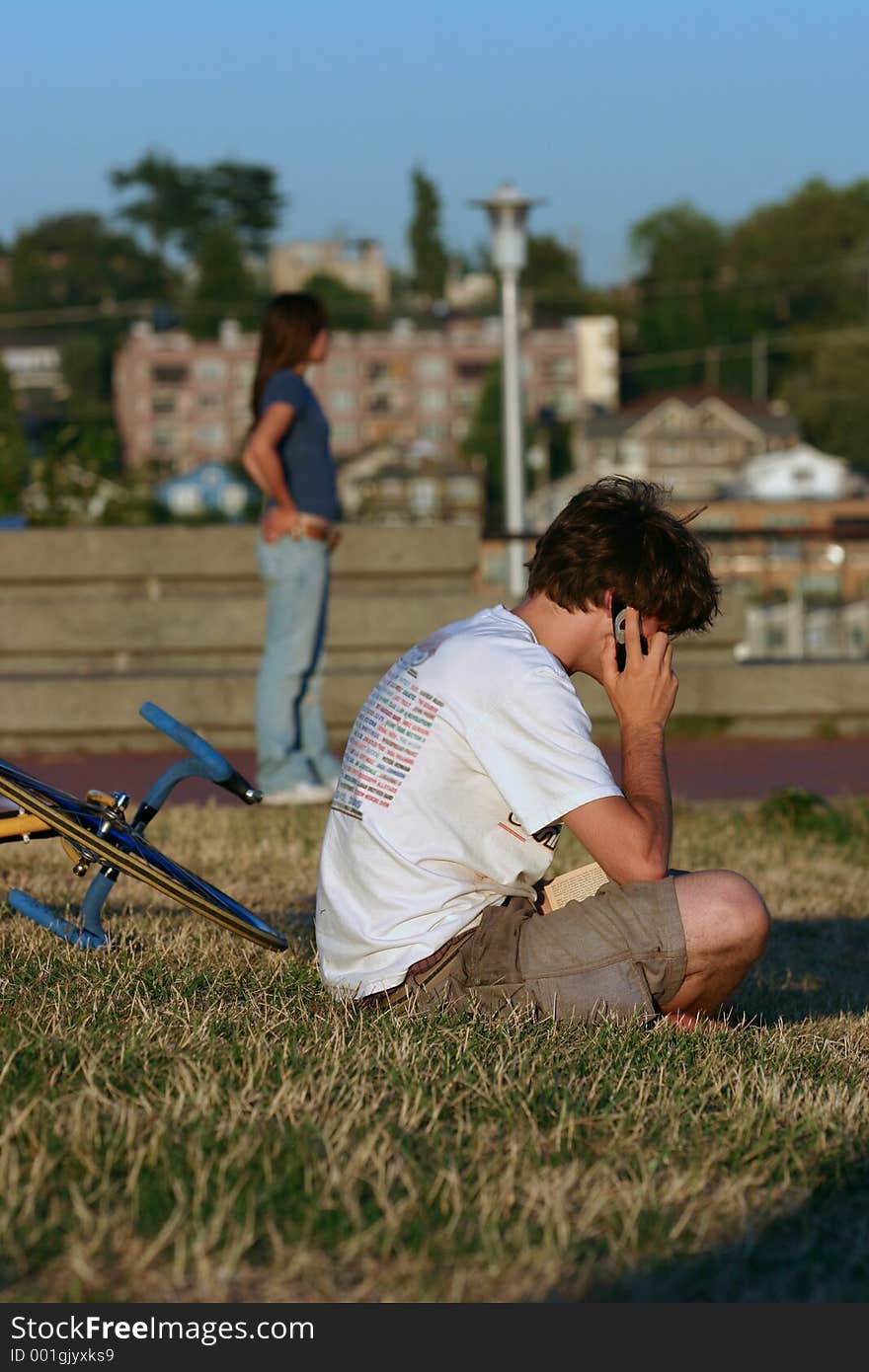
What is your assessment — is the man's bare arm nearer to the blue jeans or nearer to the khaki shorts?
the khaki shorts

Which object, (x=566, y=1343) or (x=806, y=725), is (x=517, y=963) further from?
(x=806, y=725)

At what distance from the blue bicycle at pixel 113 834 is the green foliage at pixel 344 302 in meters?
138

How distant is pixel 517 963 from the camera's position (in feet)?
14.6

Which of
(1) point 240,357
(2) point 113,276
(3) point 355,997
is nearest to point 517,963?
(3) point 355,997

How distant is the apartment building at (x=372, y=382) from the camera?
465 ft

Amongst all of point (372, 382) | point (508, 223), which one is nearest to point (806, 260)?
point (372, 382)

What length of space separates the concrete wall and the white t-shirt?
6.72 m

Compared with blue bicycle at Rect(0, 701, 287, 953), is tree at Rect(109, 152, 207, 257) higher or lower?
higher

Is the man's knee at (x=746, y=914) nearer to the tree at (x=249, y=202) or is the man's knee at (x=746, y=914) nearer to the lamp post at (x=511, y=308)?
the lamp post at (x=511, y=308)

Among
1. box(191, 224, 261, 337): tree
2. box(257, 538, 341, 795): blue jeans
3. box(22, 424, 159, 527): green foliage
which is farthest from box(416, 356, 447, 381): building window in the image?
box(257, 538, 341, 795): blue jeans

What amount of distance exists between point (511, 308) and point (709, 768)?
685 centimetres

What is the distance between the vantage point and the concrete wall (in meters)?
11.2

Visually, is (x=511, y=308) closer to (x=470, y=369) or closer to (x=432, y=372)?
(x=470, y=369)

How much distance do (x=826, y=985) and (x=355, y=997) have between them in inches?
79.7
